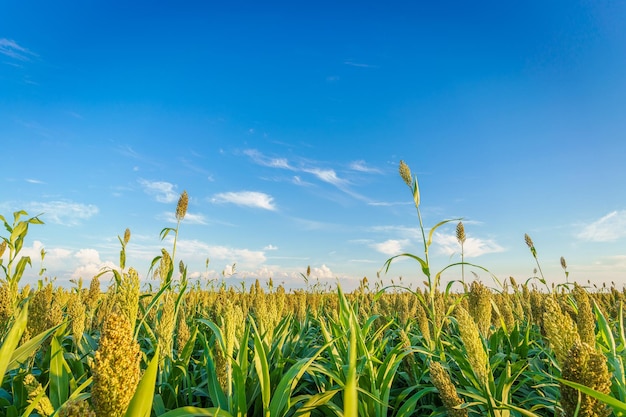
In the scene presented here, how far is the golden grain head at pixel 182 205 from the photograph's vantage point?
12.0 feet

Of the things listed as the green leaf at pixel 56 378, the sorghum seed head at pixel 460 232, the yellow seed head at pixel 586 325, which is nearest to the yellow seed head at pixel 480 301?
the yellow seed head at pixel 586 325

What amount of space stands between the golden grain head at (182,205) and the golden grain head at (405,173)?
2322 millimetres

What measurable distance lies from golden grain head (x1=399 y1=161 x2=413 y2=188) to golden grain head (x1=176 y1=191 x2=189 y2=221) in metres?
2.32

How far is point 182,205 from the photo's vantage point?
369cm

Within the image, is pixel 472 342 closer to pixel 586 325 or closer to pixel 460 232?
pixel 586 325

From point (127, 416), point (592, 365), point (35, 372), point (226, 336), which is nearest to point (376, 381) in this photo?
point (226, 336)

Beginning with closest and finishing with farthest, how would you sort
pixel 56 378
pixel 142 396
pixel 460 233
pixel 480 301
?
1. pixel 142 396
2. pixel 56 378
3. pixel 480 301
4. pixel 460 233

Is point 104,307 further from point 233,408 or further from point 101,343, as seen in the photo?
point 101,343

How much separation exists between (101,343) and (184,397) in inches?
92.1

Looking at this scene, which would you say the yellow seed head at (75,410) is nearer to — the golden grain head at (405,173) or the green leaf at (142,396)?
the green leaf at (142,396)

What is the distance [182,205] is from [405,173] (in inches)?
94.5

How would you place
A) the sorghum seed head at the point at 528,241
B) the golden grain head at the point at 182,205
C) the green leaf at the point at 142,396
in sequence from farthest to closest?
1. the sorghum seed head at the point at 528,241
2. the golden grain head at the point at 182,205
3. the green leaf at the point at 142,396

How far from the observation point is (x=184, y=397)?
10.1 feet

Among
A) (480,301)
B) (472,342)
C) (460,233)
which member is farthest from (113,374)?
(460,233)
